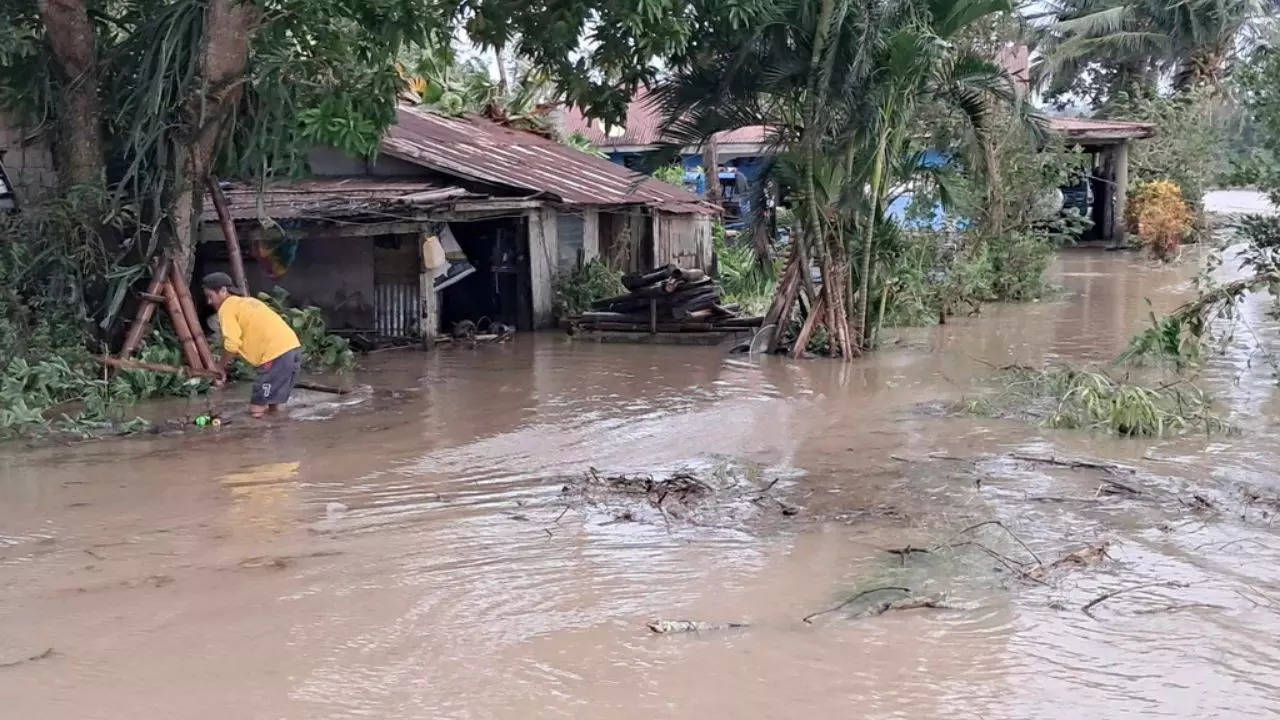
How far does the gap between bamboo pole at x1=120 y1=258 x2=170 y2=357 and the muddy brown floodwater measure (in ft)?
7.20

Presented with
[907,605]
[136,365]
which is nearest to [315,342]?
[136,365]

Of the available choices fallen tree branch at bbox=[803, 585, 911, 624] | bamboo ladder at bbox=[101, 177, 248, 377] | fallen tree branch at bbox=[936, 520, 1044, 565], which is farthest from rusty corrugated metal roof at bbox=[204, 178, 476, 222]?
fallen tree branch at bbox=[803, 585, 911, 624]

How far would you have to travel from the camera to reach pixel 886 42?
13.0m

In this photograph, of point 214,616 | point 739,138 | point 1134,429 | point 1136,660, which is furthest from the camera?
point 739,138

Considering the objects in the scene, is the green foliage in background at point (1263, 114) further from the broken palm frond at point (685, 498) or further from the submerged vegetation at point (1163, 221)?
the submerged vegetation at point (1163, 221)

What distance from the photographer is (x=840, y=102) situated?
13.5 metres

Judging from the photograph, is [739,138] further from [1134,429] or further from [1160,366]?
[1134,429]

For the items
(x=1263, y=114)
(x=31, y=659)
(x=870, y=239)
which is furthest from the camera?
(x=870, y=239)

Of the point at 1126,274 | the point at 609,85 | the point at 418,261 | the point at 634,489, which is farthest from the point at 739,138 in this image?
the point at 634,489

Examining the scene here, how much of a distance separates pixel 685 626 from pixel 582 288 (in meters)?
12.9

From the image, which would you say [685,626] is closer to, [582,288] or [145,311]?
[145,311]

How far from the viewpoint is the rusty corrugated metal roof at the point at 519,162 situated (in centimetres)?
1600

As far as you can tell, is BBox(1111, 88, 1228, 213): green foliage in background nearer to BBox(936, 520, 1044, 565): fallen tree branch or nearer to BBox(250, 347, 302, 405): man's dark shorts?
BBox(250, 347, 302, 405): man's dark shorts

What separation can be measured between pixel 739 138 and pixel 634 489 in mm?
24761
